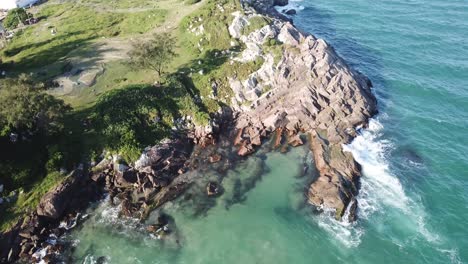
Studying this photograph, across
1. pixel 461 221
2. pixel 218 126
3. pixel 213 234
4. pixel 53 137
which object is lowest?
pixel 461 221

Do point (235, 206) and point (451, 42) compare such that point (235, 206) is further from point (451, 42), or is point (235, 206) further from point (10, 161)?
point (451, 42)

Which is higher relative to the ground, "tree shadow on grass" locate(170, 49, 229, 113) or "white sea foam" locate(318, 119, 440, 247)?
"tree shadow on grass" locate(170, 49, 229, 113)

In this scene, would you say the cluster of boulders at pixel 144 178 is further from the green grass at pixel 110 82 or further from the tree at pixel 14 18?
the tree at pixel 14 18

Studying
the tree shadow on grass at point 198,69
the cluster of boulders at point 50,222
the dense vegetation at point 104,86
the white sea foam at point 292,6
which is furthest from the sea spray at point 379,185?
the white sea foam at point 292,6

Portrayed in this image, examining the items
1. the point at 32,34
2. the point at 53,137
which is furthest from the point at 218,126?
the point at 32,34

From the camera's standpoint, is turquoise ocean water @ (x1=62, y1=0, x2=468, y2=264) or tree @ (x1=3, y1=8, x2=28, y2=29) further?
tree @ (x1=3, y1=8, x2=28, y2=29)

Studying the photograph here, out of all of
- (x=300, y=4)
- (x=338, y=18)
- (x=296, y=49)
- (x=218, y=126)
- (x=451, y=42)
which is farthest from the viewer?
(x=300, y=4)

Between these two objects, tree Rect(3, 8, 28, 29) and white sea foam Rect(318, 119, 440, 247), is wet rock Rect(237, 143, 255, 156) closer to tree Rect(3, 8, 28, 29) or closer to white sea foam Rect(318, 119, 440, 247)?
white sea foam Rect(318, 119, 440, 247)

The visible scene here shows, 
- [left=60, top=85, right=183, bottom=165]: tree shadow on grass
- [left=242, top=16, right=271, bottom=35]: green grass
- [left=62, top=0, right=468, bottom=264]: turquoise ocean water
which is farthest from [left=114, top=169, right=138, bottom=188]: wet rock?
[left=242, top=16, right=271, bottom=35]: green grass
